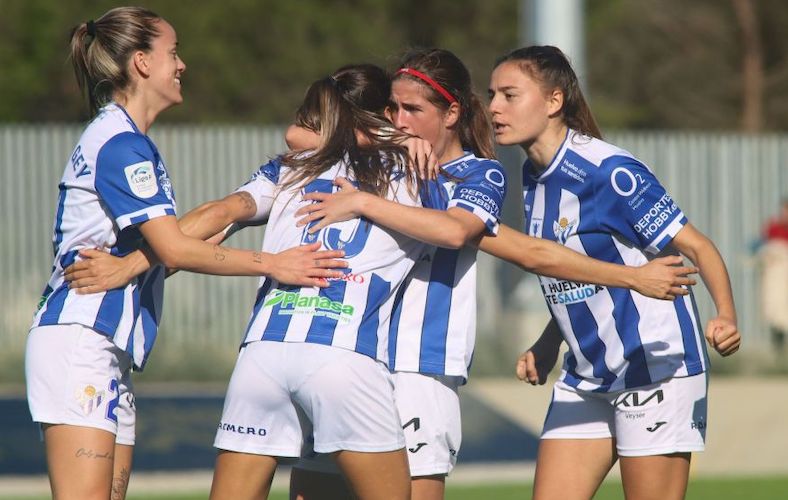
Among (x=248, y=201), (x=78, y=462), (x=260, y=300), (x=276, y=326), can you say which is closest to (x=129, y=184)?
(x=248, y=201)

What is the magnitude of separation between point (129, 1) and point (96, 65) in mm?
15918

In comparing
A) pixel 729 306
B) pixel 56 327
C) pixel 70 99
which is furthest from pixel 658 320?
pixel 70 99

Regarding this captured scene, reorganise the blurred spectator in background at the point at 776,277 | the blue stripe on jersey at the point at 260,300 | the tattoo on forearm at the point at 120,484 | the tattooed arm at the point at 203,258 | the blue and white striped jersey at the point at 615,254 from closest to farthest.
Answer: the tattooed arm at the point at 203,258 < the blue stripe on jersey at the point at 260,300 < the tattoo on forearm at the point at 120,484 < the blue and white striped jersey at the point at 615,254 < the blurred spectator in background at the point at 776,277

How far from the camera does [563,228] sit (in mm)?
4605

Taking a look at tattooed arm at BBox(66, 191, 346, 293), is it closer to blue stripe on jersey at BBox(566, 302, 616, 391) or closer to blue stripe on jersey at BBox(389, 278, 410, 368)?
blue stripe on jersey at BBox(389, 278, 410, 368)

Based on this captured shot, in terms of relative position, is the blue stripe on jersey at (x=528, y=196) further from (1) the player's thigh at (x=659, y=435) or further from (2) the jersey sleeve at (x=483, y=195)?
(1) the player's thigh at (x=659, y=435)

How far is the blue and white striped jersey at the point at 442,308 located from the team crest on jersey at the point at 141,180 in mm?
911

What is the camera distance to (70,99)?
21.4 metres

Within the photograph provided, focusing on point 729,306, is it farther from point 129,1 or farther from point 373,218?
point 129,1

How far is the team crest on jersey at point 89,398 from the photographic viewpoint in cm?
408

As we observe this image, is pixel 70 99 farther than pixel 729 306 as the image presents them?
Yes

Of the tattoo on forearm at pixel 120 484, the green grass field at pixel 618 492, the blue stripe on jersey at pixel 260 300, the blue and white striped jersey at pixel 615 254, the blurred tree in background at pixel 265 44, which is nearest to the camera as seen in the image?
the blue stripe on jersey at pixel 260 300

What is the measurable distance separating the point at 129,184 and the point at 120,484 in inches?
40.9

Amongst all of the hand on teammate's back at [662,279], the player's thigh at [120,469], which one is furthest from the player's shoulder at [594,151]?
the player's thigh at [120,469]
